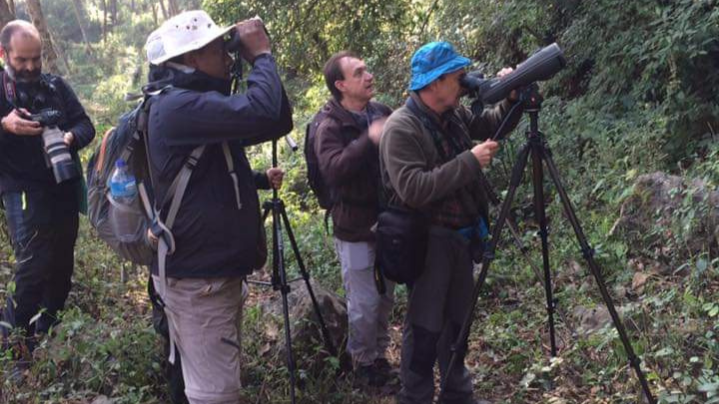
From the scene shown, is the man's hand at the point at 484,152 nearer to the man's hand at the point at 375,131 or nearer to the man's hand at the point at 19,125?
the man's hand at the point at 375,131

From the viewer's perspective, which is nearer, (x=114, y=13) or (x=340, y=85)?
(x=340, y=85)

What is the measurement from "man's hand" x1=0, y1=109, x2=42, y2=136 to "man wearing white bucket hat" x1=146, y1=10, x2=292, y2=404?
59.9 inches

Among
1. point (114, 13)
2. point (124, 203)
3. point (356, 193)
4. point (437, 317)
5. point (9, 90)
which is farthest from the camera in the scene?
point (114, 13)

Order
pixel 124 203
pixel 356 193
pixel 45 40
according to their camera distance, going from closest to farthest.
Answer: pixel 124 203
pixel 356 193
pixel 45 40

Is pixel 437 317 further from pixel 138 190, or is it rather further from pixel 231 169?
pixel 138 190

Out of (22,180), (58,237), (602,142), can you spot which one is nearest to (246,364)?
(58,237)

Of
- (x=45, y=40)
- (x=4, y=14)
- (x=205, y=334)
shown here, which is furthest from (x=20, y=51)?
(x=45, y=40)

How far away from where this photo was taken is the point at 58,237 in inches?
178

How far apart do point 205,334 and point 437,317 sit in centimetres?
115

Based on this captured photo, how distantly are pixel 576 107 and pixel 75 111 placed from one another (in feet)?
16.1

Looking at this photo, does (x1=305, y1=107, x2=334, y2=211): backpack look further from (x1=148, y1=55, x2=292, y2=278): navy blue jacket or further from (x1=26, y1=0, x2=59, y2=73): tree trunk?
(x1=26, y1=0, x2=59, y2=73): tree trunk

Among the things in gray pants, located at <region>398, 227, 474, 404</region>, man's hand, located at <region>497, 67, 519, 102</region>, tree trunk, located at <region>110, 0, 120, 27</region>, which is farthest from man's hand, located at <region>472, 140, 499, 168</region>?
tree trunk, located at <region>110, 0, 120, 27</region>

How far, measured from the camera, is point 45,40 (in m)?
12.6

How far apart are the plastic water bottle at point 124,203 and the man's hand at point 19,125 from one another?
1.40 meters
